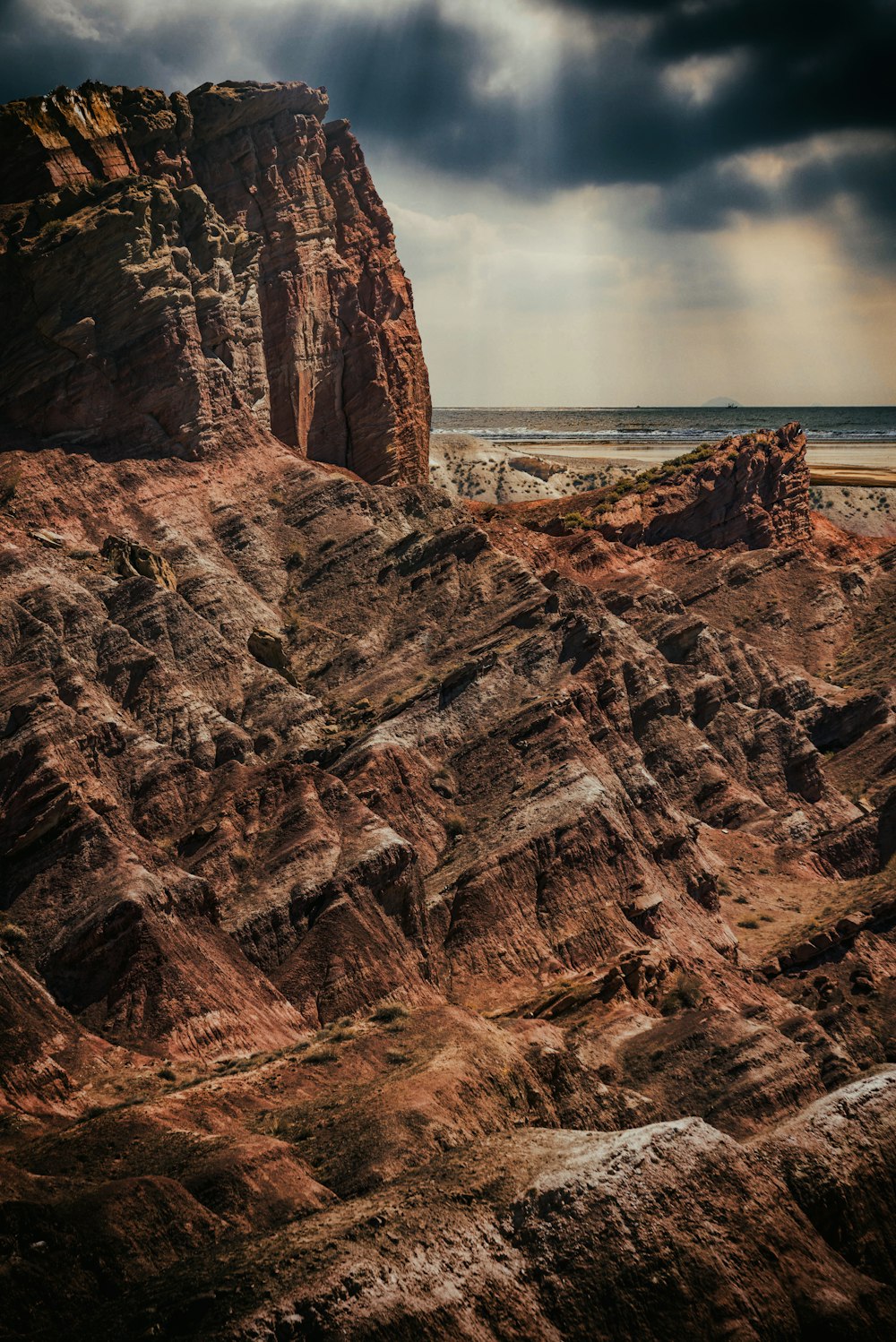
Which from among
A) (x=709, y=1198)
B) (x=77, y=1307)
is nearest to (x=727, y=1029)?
(x=709, y=1198)

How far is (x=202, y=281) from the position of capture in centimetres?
10856

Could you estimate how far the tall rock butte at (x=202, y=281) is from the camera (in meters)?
103

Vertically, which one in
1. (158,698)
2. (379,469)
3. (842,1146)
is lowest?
(842,1146)

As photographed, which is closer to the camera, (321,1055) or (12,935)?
(321,1055)

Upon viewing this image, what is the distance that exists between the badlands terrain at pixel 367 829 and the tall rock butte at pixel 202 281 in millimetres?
319

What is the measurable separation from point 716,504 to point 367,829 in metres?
81.3

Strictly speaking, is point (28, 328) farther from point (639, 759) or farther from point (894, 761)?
Answer: point (894, 761)

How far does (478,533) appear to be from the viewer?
354 feet

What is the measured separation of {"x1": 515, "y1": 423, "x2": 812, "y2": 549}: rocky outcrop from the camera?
146 meters

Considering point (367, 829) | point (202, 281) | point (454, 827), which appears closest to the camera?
point (367, 829)

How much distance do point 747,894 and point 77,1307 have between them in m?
60.4

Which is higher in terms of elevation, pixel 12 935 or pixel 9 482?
pixel 9 482

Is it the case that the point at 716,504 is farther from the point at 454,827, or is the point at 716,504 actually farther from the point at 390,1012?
the point at 390,1012

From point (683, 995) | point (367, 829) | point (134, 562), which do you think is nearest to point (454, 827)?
point (367, 829)
